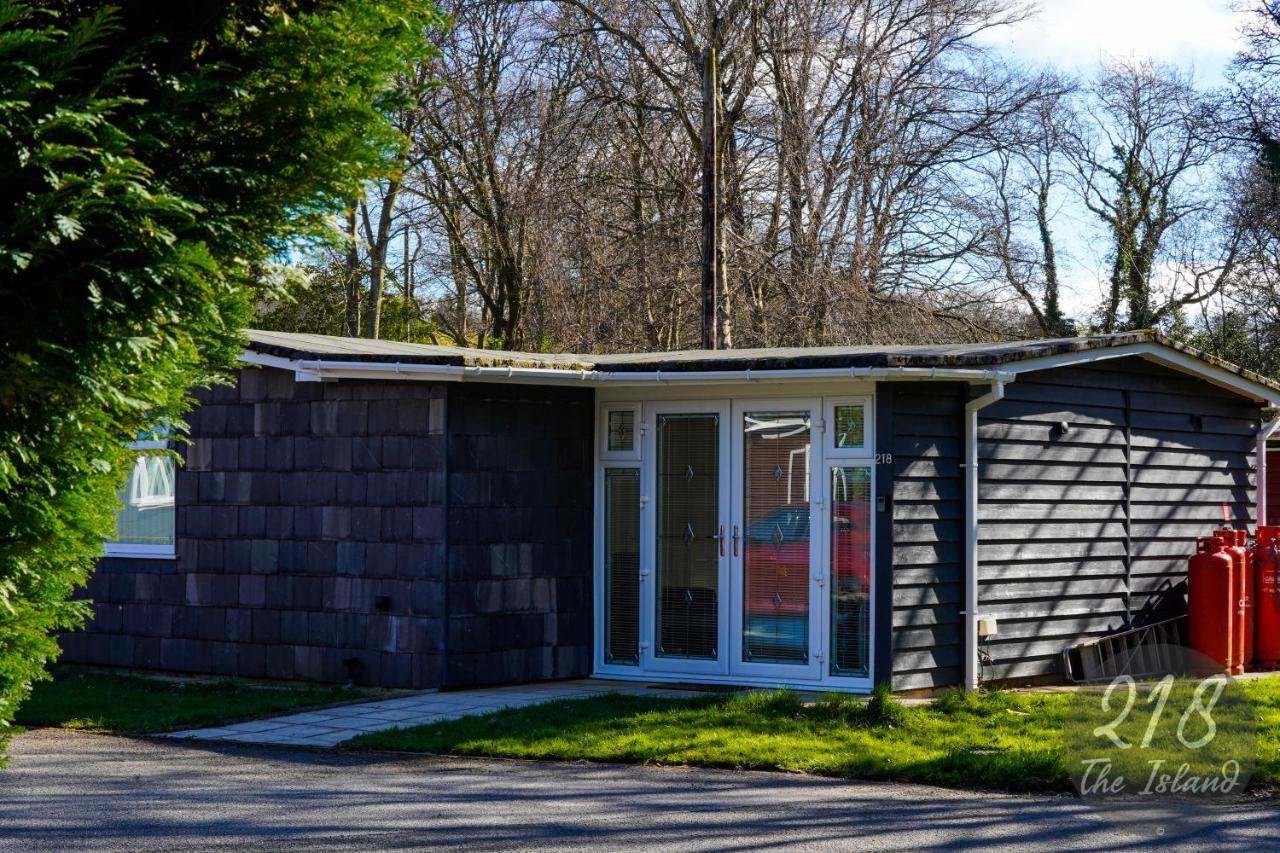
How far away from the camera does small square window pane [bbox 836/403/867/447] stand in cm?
1120

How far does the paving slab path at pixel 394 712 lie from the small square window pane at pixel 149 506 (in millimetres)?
3303

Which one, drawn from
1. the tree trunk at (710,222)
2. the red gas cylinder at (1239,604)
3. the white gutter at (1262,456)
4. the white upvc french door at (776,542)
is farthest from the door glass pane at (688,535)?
Result: the white gutter at (1262,456)

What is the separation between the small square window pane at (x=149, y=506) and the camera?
13.2 m

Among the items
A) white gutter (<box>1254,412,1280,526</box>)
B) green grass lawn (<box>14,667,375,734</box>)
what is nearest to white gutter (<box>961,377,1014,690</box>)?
green grass lawn (<box>14,667,375,734</box>)

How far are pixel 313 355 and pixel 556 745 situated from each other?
415 cm

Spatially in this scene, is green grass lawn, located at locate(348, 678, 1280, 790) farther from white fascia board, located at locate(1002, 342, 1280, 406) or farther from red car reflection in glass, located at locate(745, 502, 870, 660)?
white fascia board, located at locate(1002, 342, 1280, 406)

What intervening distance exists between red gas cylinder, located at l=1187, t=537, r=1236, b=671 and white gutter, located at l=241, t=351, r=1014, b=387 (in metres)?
3.26

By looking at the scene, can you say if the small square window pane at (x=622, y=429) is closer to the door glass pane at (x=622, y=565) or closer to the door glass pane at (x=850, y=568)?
the door glass pane at (x=622, y=565)

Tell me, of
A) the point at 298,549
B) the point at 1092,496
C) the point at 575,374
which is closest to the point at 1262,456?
the point at 1092,496

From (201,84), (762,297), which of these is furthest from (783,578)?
(762,297)

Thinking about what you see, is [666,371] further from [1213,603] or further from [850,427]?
[1213,603]

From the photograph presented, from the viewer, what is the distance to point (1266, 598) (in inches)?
523

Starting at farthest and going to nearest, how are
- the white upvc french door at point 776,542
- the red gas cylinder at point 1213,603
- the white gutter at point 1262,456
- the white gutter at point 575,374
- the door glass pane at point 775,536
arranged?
1. the white gutter at point 1262,456
2. the red gas cylinder at point 1213,603
3. the door glass pane at point 775,536
4. the white upvc french door at point 776,542
5. the white gutter at point 575,374

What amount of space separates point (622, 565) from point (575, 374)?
1.78 m
